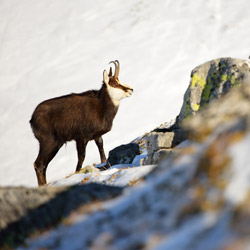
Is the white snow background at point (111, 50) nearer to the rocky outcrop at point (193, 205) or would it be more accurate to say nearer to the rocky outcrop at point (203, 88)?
the rocky outcrop at point (203, 88)

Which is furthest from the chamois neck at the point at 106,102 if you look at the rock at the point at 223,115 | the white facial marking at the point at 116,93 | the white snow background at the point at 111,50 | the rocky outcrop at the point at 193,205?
the white snow background at the point at 111,50

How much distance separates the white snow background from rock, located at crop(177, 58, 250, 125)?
55935 millimetres

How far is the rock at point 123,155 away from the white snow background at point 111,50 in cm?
5288

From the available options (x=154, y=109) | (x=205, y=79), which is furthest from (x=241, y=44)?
(x=205, y=79)

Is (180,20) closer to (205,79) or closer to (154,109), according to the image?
(154,109)

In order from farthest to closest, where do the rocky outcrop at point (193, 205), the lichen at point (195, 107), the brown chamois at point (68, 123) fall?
the brown chamois at point (68, 123)
the lichen at point (195, 107)
the rocky outcrop at point (193, 205)

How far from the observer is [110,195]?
7145 mm

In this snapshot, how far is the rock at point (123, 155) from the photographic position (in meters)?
15.3

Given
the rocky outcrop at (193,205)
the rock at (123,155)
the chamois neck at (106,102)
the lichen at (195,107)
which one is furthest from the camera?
the chamois neck at (106,102)

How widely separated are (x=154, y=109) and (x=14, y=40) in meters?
42.3

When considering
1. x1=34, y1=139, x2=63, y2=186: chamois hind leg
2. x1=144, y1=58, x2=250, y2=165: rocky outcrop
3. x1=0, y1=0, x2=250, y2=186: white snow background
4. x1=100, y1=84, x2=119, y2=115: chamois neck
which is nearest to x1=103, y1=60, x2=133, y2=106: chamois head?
x1=100, y1=84, x2=119, y2=115: chamois neck

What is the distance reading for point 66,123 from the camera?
1633 cm

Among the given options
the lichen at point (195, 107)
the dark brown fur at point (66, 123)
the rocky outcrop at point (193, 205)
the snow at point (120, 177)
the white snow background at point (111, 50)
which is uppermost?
the white snow background at point (111, 50)

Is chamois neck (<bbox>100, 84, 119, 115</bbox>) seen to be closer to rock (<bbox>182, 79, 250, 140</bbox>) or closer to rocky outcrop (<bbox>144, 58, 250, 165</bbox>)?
rocky outcrop (<bbox>144, 58, 250, 165</bbox>)
